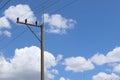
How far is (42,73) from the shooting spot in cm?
3394

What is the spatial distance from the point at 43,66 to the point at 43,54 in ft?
3.66

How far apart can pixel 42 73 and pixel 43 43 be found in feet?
8.82

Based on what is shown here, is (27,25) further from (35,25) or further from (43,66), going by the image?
(43,66)

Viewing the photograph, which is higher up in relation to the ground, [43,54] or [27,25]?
[27,25]

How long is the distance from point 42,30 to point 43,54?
2089mm

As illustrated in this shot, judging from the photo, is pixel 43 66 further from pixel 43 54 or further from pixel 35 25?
pixel 35 25

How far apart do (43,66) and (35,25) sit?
3.72m

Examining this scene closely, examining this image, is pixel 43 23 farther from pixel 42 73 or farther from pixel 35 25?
pixel 42 73

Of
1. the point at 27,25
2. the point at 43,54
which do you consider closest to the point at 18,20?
the point at 27,25

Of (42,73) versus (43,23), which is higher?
(43,23)

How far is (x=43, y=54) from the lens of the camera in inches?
1368

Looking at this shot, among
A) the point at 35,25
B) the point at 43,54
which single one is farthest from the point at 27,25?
the point at 43,54

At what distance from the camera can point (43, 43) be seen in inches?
1382

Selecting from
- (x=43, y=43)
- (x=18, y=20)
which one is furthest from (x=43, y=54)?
(x=18, y=20)
